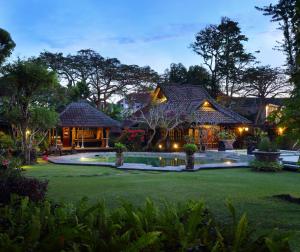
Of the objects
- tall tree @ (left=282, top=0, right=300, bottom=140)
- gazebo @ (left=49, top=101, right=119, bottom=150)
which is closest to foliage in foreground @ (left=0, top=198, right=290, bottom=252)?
tall tree @ (left=282, top=0, right=300, bottom=140)

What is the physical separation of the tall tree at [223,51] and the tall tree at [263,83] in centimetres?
223

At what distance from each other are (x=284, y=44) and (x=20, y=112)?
24.8 m

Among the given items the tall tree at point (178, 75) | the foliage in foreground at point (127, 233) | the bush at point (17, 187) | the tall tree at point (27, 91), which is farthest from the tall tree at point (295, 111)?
the tall tree at point (178, 75)

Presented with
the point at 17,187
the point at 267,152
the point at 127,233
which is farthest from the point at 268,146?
the point at 127,233

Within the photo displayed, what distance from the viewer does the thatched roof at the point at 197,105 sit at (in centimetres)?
2930

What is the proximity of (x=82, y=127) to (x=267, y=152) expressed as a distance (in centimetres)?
1746

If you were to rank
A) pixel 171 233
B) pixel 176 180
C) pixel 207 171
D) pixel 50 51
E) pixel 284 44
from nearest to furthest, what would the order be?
pixel 171 233 < pixel 176 180 < pixel 207 171 < pixel 284 44 < pixel 50 51

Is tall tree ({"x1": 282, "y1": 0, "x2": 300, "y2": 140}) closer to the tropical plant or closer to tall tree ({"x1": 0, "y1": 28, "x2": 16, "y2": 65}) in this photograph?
tall tree ({"x1": 0, "y1": 28, "x2": 16, "y2": 65})

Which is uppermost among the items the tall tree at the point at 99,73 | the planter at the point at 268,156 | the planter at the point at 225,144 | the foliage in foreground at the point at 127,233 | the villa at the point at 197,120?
the tall tree at the point at 99,73

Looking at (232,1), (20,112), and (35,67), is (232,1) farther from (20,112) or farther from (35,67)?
(20,112)

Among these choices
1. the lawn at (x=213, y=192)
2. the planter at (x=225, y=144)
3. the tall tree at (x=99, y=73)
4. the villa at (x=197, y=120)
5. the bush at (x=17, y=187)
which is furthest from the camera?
the tall tree at (x=99, y=73)

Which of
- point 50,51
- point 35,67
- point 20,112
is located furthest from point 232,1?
point 50,51

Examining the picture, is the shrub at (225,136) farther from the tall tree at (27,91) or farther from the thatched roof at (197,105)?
the tall tree at (27,91)

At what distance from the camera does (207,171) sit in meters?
14.6
